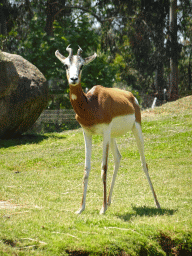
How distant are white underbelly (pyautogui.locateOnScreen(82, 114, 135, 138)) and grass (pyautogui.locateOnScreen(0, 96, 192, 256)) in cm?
129

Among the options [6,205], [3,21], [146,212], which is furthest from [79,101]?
[3,21]

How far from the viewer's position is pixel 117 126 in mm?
6250

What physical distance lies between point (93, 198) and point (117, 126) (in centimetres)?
186

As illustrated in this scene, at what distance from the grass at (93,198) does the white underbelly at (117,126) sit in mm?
1291

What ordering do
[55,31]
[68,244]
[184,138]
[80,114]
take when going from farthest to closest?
1. [55,31]
2. [184,138]
3. [80,114]
4. [68,244]

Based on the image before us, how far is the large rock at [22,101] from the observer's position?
13.4 m

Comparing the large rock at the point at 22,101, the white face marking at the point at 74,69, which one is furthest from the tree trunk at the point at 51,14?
the white face marking at the point at 74,69

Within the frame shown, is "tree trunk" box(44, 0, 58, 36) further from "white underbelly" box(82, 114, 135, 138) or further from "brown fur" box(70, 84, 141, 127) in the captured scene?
"white underbelly" box(82, 114, 135, 138)

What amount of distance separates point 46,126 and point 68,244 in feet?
47.6

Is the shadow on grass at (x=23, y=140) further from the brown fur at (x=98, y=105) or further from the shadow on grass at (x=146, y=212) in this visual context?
the shadow on grass at (x=146, y=212)

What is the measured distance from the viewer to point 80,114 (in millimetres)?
5781

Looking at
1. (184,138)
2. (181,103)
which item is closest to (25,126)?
(184,138)

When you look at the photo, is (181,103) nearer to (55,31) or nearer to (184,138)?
(184,138)

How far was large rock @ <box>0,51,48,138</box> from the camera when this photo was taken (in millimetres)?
13422
